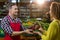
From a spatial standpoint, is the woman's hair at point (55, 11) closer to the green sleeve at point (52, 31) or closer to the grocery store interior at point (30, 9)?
the green sleeve at point (52, 31)

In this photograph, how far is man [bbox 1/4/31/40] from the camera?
3059mm

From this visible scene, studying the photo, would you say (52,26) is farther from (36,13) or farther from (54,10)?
(36,13)

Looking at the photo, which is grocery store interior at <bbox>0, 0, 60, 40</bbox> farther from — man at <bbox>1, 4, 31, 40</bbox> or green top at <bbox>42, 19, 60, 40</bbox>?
green top at <bbox>42, 19, 60, 40</bbox>

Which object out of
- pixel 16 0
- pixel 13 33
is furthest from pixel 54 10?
pixel 16 0

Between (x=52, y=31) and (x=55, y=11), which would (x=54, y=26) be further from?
(x=55, y=11)

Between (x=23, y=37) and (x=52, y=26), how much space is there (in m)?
1.79

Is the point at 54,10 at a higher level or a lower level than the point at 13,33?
higher

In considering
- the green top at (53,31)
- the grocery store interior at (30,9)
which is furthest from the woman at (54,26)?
the grocery store interior at (30,9)

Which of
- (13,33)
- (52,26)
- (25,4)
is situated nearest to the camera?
(52,26)

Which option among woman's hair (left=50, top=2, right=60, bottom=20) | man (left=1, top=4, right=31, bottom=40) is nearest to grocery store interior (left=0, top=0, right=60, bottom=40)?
man (left=1, top=4, right=31, bottom=40)

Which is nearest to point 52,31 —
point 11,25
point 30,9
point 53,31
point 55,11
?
point 53,31

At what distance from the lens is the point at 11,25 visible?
124 inches

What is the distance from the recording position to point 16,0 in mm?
5219

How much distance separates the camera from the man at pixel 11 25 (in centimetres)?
→ 306
